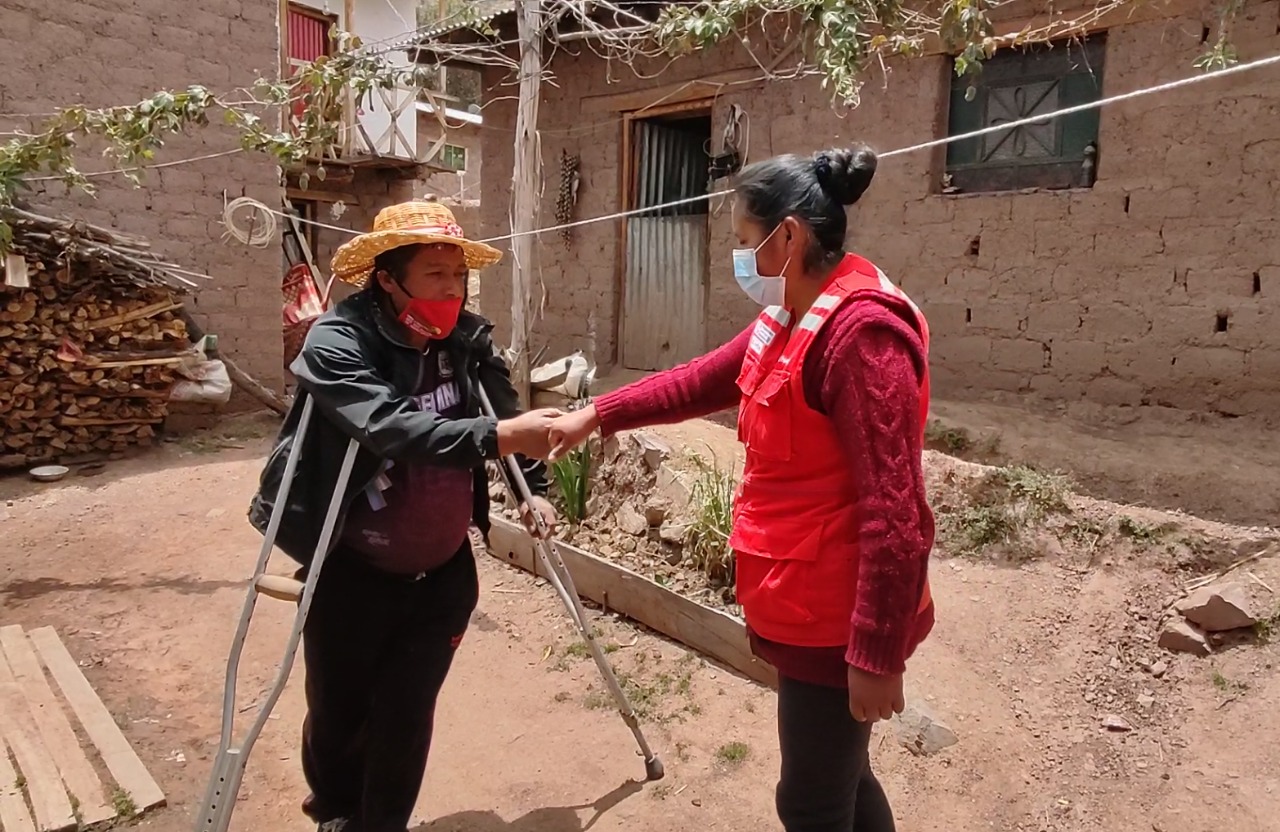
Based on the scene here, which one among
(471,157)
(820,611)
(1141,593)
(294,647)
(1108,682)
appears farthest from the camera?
(471,157)

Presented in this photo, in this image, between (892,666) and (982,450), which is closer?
(892,666)

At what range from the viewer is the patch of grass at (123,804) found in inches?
112

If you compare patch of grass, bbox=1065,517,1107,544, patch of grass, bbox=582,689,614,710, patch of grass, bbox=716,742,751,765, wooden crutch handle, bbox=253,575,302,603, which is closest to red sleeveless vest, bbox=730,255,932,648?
wooden crutch handle, bbox=253,575,302,603

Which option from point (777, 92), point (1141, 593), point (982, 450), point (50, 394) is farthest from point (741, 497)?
point (50, 394)

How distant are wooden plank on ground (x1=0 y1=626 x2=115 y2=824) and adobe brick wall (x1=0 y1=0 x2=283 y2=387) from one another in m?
4.40

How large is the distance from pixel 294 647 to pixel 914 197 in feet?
18.0

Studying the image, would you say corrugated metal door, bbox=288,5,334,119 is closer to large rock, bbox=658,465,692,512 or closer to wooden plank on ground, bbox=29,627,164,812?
large rock, bbox=658,465,692,512

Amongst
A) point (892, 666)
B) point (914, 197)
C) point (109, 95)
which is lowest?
point (892, 666)

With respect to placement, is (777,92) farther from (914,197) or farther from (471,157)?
(471,157)

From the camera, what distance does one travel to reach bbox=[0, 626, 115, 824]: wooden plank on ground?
113 inches

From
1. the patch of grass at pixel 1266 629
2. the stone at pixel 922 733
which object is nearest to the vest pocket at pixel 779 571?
the stone at pixel 922 733

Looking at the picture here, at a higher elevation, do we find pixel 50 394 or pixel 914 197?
pixel 914 197

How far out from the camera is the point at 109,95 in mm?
7105

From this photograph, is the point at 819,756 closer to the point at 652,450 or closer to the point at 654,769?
the point at 654,769
